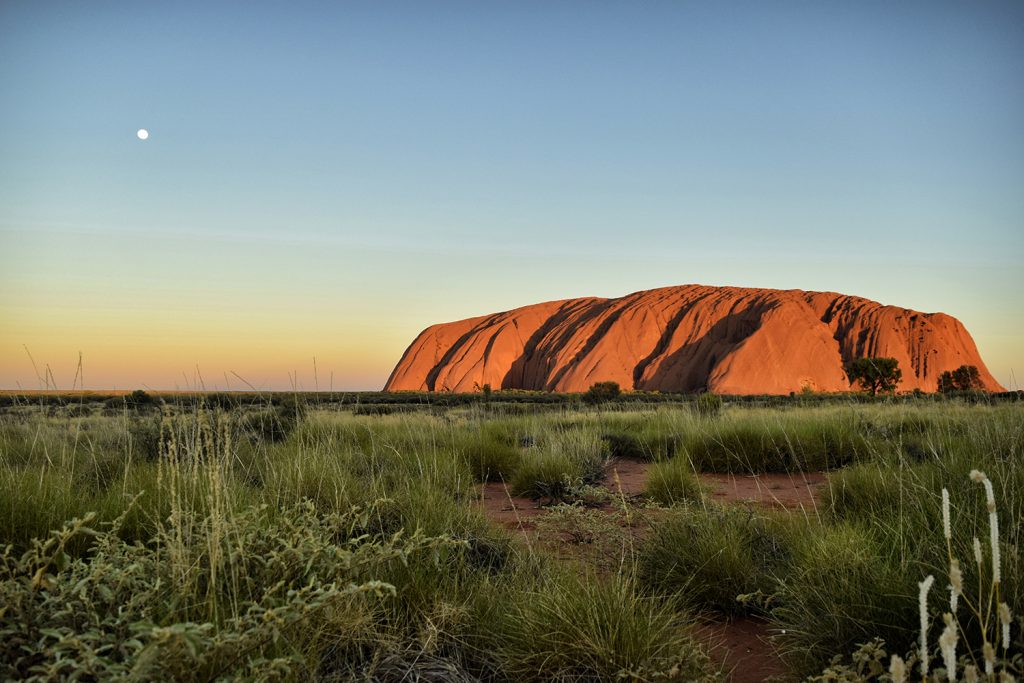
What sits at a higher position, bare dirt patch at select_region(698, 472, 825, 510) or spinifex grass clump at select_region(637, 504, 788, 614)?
spinifex grass clump at select_region(637, 504, 788, 614)

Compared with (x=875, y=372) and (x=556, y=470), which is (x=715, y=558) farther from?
(x=875, y=372)

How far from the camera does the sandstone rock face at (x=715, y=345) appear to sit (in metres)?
50.7

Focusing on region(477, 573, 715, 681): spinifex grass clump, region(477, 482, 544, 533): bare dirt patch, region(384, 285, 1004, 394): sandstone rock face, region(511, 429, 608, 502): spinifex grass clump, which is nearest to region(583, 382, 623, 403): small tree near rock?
region(384, 285, 1004, 394): sandstone rock face

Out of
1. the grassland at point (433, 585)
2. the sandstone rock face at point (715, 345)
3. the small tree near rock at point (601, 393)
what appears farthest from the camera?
the sandstone rock face at point (715, 345)

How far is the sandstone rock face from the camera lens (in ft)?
166

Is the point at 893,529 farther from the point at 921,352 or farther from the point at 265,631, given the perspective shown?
the point at 921,352

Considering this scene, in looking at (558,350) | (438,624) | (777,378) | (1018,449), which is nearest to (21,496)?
(438,624)

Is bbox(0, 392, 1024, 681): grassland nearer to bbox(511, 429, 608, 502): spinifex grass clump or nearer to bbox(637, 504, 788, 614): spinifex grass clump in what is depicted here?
bbox(637, 504, 788, 614): spinifex grass clump

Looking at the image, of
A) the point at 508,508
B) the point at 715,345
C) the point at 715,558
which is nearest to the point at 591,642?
the point at 715,558

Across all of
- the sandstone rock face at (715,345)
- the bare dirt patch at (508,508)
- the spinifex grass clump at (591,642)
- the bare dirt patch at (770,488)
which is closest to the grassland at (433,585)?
the spinifex grass clump at (591,642)

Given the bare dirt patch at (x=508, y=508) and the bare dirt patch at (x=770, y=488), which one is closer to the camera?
the bare dirt patch at (x=508, y=508)

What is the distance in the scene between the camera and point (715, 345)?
175 feet

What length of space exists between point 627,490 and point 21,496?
245 inches

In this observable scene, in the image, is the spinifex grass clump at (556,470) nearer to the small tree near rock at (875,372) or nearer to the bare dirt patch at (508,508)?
the bare dirt patch at (508,508)
